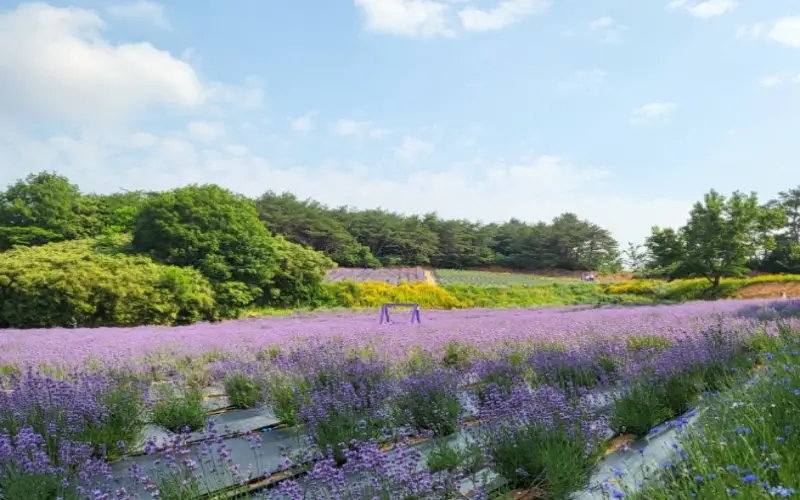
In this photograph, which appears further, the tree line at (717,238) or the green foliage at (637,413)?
the tree line at (717,238)

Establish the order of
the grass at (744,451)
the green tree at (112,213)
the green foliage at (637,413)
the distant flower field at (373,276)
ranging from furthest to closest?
the distant flower field at (373,276), the green tree at (112,213), the green foliage at (637,413), the grass at (744,451)

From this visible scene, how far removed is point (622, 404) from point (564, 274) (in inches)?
1724

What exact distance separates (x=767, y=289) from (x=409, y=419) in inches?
971

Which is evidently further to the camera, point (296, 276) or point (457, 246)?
point (457, 246)

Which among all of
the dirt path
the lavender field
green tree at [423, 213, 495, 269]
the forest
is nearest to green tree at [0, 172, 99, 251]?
the forest

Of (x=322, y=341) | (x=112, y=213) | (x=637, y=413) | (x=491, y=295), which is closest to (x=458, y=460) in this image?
(x=637, y=413)

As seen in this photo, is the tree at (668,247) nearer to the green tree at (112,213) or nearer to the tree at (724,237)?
the tree at (724,237)

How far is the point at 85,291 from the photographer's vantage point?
1402cm

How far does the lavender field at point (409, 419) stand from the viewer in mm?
2092

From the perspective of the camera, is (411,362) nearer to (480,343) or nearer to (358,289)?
(480,343)

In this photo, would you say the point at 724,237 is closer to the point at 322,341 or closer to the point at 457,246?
the point at 322,341

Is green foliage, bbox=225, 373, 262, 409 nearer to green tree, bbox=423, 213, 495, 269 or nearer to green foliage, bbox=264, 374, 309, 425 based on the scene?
green foliage, bbox=264, 374, 309, 425

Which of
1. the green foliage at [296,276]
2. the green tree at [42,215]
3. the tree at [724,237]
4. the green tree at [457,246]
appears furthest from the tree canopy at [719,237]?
the green tree at [42,215]

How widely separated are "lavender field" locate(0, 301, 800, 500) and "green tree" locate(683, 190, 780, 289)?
1925 centimetres
